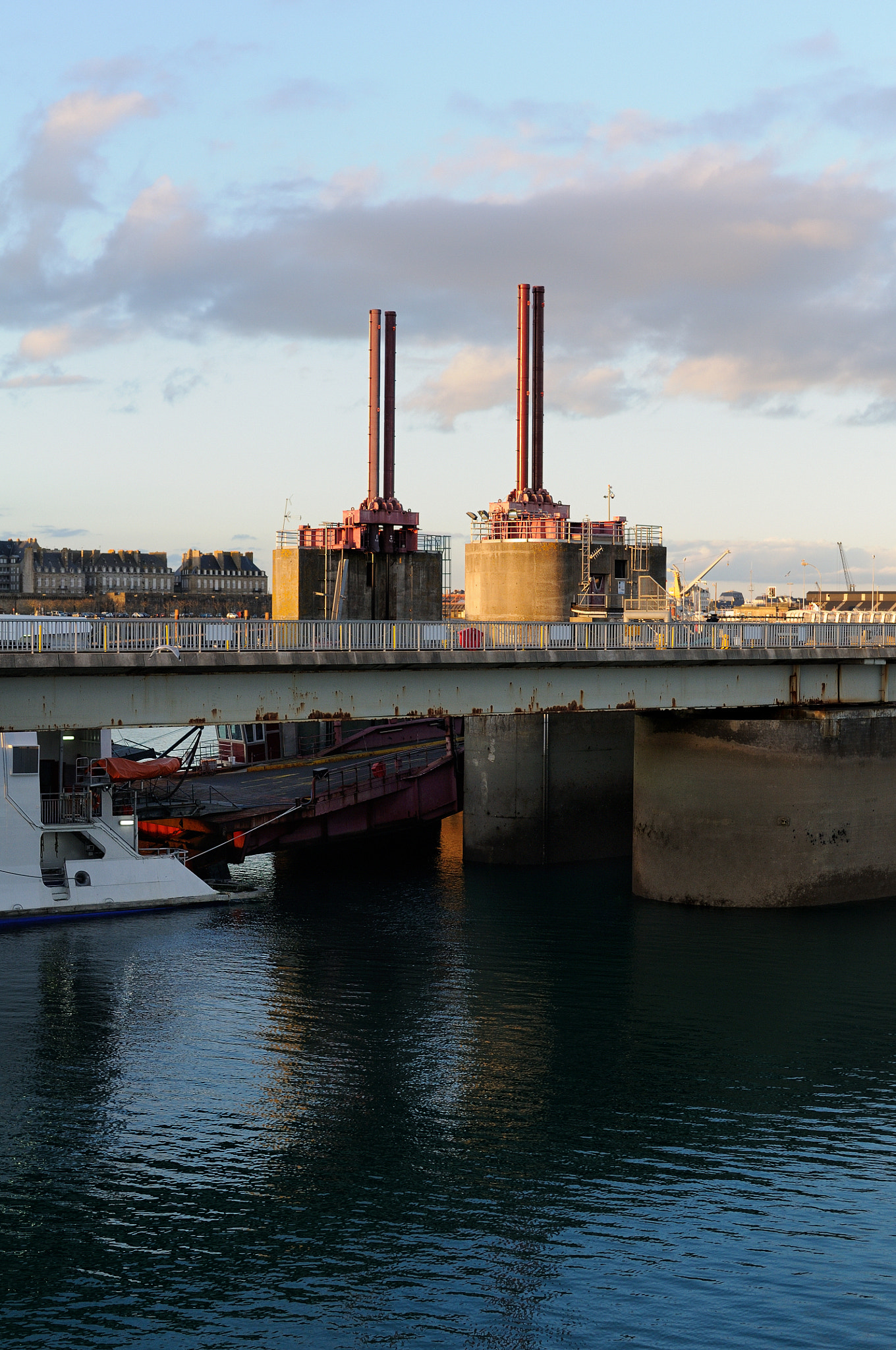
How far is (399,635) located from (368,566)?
35473 millimetres

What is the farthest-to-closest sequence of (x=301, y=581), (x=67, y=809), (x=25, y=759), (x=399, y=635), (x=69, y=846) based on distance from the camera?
(x=301, y=581) → (x=67, y=809) → (x=69, y=846) → (x=25, y=759) → (x=399, y=635)

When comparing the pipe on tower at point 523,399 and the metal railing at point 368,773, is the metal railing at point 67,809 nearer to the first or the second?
the metal railing at point 368,773

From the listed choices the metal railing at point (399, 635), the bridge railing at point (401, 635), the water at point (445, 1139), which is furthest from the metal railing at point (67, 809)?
the bridge railing at point (401, 635)

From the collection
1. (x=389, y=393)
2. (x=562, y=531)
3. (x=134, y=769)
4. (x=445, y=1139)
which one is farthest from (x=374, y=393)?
(x=445, y=1139)

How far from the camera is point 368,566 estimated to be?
78.1 meters

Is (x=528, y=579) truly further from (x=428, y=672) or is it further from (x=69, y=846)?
(x=69, y=846)

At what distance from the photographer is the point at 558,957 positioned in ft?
140

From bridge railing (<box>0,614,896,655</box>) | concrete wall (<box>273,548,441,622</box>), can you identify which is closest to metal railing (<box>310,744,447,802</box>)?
concrete wall (<box>273,548,441,622</box>)

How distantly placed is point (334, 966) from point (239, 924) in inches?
281

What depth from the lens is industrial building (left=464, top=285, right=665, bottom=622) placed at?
217ft

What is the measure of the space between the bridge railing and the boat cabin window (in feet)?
34.5

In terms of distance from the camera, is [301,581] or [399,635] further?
[301,581]

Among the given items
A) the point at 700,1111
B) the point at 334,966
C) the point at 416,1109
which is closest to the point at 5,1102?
the point at 416,1109

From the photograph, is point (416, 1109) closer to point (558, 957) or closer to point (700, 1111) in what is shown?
point (700, 1111)
